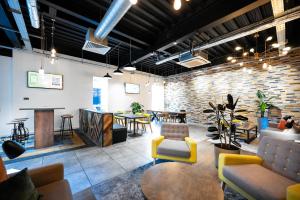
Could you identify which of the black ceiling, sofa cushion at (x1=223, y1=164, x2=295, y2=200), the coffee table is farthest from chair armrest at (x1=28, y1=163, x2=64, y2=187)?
the black ceiling

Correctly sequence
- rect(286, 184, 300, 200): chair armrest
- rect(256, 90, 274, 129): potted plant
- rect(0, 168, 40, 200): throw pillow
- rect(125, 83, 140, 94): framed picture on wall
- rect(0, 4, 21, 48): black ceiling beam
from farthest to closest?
1. rect(125, 83, 140, 94): framed picture on wall
2. rect(256, 90, 274, 129): potted plant
3. rect(0, 4, 21, 48): black ceiling beam
4. rect(286, 184, 300, 200): chair armrest
5. rect(0, 168, 40, 200): throw pillow

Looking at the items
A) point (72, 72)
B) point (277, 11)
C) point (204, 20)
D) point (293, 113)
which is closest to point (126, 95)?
point (72, 72)

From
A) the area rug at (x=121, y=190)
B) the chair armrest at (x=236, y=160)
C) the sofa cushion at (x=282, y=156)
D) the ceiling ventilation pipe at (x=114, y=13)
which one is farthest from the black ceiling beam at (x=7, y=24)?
the sofa cushion at (x=282, y=156)

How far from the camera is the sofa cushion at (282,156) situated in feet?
5.58

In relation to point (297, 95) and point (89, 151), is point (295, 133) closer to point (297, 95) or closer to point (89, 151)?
point (297, 95)

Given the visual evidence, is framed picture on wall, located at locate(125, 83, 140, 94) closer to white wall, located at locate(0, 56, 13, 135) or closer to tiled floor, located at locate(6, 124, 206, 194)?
tiled floor, located at locate(6, 124, 206, 194)

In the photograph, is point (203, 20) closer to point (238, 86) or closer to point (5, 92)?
point (238, 86)

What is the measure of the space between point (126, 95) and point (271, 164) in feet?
23.0

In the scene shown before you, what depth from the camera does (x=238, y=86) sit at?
625 centimetres

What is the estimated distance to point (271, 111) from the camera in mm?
5340

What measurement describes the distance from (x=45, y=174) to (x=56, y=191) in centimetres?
29

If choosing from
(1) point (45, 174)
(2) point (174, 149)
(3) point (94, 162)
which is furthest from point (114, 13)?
(3) point (94, 162)

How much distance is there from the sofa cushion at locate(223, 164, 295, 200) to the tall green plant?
435 cm

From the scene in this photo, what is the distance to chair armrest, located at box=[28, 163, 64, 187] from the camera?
1.43 meters
